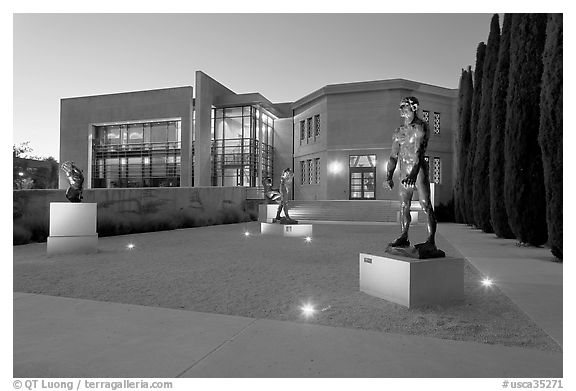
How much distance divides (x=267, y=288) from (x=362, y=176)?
2098cm

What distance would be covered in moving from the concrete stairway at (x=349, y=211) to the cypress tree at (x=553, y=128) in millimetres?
12419

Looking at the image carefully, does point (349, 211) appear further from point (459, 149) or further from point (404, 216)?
point (404, 216)

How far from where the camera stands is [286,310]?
421 centimetres

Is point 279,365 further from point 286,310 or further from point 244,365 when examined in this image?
point 286,310

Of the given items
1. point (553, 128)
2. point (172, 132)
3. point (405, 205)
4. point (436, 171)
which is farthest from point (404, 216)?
point (172, 132)

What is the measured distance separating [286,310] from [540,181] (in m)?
8.66

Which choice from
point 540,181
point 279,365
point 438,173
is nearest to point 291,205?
point 438,173

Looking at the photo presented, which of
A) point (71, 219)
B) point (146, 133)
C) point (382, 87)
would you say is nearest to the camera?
point (71, 219)

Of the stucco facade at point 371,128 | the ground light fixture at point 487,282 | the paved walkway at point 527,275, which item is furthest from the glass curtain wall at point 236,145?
the ground light fixture at point 487,282

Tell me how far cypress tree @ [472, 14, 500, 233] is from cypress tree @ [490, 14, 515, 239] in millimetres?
1275

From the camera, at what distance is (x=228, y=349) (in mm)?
3002

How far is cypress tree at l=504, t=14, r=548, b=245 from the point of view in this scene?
9469 millimetres

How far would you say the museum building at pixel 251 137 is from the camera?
81.6ft

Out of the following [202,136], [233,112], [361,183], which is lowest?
[361,183]
